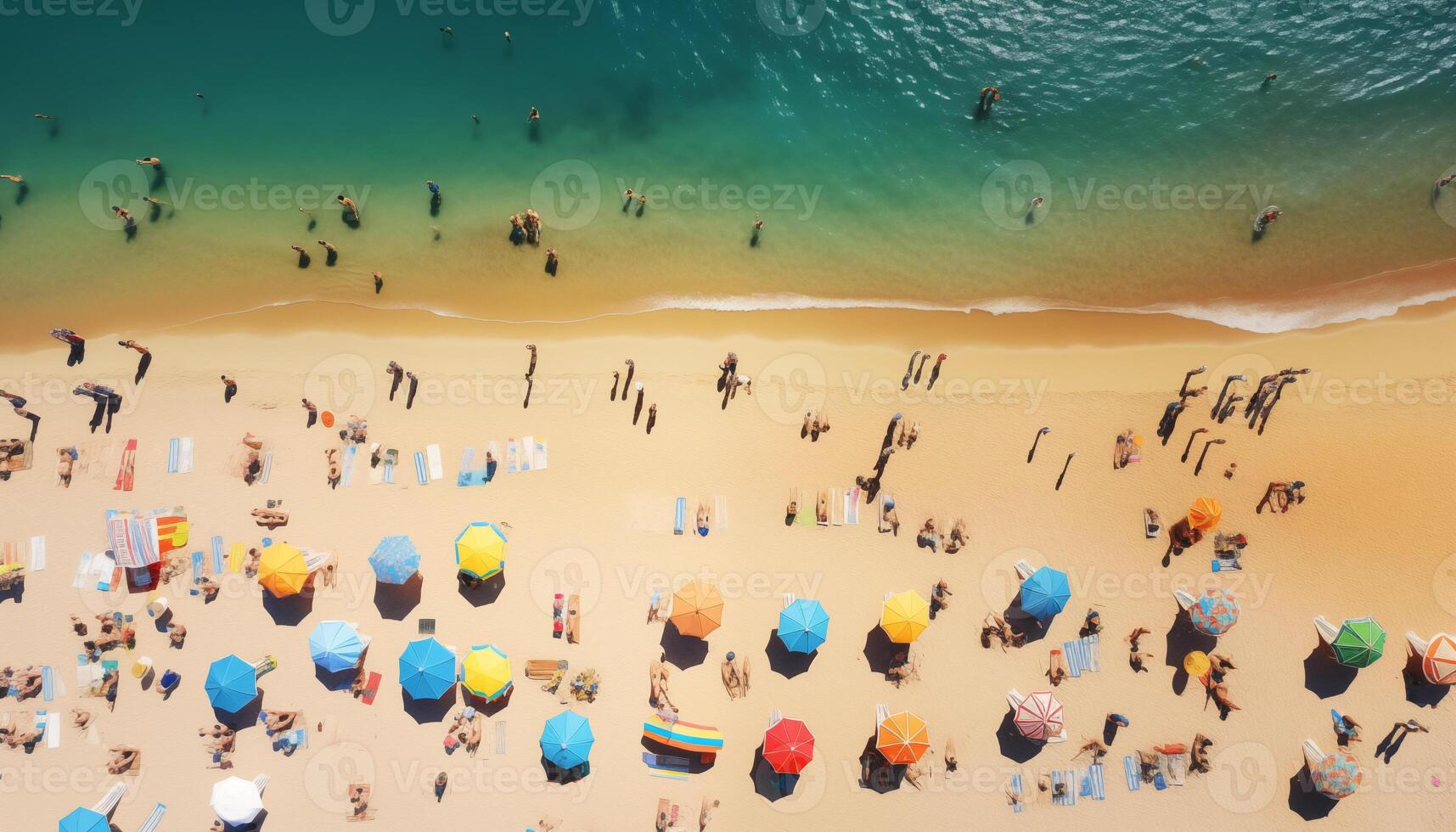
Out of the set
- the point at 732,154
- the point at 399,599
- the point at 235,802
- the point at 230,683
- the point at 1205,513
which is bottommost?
the point at 235,802

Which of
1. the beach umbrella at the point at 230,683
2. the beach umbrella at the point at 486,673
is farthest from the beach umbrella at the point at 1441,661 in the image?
the beach umbrella at the point at 230,683

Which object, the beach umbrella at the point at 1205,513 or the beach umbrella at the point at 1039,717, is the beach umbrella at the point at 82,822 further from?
the beach umbrella at the point at 1205,513

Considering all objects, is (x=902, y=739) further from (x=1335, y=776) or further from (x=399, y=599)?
(x=399, y=599)

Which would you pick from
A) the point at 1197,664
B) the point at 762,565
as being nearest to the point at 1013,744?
the point at 1197,664

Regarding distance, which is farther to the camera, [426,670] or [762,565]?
[762,565]

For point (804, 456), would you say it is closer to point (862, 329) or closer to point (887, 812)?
point (862, 329)

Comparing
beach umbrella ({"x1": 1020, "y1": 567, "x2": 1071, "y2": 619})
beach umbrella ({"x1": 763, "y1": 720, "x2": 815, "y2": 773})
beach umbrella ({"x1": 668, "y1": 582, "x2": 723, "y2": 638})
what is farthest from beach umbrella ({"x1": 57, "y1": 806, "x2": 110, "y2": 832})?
beach umbrella ({"x1": 1020, "y1": 567, "x2": 1071, "y2": 619})
